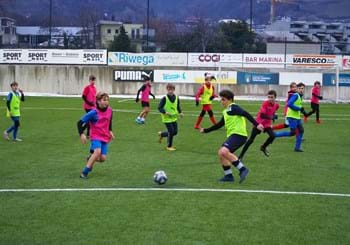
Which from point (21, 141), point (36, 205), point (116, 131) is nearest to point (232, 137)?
point (36, 205)

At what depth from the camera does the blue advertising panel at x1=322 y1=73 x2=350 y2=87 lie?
140 ft

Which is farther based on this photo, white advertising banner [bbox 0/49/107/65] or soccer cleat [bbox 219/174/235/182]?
white advertising banner [bbox 0/49/107/65]

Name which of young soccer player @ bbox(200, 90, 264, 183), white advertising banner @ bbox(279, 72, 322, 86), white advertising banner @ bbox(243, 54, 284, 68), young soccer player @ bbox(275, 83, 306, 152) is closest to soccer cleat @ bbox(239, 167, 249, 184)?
young soccer player @ bbox(200, 90, 264, 183)

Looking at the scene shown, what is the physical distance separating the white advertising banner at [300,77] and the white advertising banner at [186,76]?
317cm

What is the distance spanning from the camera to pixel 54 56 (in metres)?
45.6

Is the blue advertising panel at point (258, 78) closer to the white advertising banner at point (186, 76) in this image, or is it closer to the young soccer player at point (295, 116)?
the white advertising banner at point (186, 76)

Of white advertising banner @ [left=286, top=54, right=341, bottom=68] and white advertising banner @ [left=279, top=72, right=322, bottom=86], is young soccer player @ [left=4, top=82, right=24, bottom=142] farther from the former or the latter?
white advertising banner @ [left=286, top=54, right=341, bottom=68]

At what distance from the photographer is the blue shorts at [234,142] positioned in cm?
1142

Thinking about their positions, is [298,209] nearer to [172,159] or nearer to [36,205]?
[36,205]

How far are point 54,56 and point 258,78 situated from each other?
14.0 metres

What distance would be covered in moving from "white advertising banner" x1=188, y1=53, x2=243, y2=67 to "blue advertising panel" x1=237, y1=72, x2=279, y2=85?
7.01 feet

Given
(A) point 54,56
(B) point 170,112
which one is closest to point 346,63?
(A) point 54,56

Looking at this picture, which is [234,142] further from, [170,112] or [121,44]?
[121,44]

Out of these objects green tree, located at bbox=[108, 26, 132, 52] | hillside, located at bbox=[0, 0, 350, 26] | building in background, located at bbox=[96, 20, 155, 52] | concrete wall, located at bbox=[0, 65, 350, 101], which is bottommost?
concrete wall, located at bbox=[0, 65, 350, 101]
